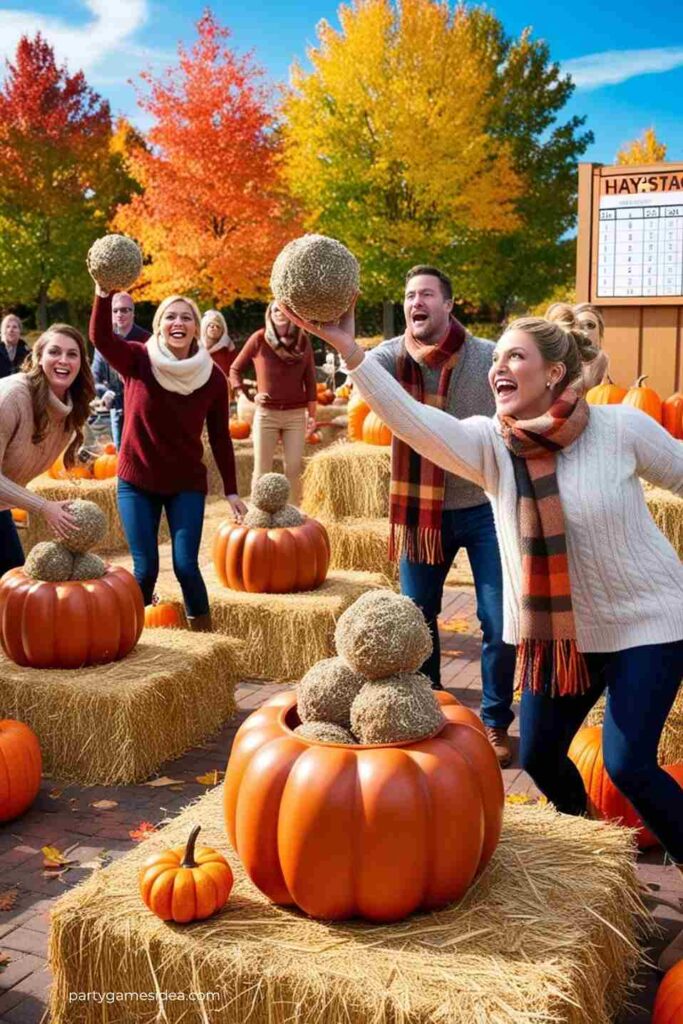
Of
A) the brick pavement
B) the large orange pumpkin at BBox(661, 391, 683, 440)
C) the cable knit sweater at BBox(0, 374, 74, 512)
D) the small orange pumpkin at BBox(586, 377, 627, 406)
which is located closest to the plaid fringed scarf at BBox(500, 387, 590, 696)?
the brick pavement

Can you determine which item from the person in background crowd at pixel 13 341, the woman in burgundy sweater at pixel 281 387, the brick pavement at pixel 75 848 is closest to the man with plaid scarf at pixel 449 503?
the brick pavement at pixel 75 848

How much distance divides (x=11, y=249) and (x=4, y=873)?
33.7 meters

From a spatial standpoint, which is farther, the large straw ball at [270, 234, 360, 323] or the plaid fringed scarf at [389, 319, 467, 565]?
the plaid fringed scarf at [389, 319, 467, 565]

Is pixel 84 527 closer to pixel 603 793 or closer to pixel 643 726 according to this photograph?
pixel 603 793

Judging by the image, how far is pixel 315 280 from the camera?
292 centimetres

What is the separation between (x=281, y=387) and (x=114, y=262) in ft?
15.4

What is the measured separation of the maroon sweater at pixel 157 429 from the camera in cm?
622

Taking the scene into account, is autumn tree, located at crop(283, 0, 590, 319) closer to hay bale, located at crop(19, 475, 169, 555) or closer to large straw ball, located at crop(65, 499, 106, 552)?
hay bale, located at crop(19, 475, 169, 555)

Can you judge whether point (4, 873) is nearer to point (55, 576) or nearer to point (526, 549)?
point (55, 576)

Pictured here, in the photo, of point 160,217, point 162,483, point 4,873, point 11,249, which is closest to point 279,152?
point 160,217

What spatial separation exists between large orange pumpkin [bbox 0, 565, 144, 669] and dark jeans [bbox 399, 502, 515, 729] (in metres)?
1.47

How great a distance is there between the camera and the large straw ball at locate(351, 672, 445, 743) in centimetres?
303

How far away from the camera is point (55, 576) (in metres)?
5.60

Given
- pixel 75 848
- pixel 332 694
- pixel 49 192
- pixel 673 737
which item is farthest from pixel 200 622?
pixel 49 192
